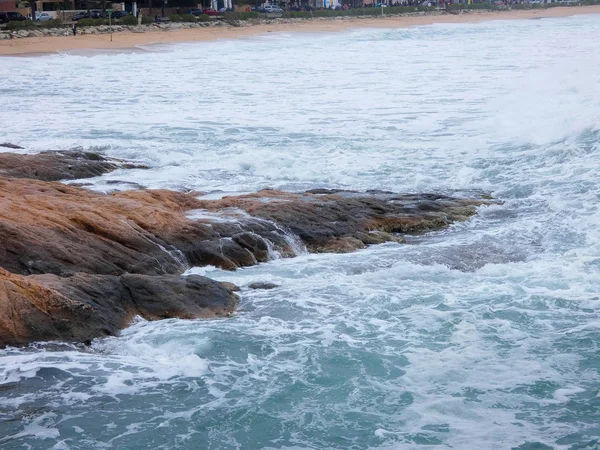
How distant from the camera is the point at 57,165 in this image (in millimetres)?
15711

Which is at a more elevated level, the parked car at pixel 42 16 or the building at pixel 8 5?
the building at pixel 8 5

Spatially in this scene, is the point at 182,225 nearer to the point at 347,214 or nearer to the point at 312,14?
the point at 347,214

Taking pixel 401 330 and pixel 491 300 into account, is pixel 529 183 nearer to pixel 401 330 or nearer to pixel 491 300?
pixel 491 300

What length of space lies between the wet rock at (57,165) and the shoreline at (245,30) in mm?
35175

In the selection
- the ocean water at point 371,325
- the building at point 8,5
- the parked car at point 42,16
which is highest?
the building at point 8,5

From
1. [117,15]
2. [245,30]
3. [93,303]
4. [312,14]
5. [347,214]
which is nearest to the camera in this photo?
[93,303]

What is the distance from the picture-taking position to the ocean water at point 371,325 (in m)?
7.36

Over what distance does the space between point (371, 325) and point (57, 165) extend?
330 inches

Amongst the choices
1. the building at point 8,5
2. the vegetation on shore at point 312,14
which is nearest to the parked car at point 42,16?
the building at point 8,5

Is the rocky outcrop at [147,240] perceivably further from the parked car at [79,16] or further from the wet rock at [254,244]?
the parked car at [79,16]

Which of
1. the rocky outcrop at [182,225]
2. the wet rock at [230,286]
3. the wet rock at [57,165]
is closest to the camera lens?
the rocky outcrop at [182,225]

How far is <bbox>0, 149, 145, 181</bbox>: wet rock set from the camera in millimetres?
14945

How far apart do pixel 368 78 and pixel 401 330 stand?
26785 mm

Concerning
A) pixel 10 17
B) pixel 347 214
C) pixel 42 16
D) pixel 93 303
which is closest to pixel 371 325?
pixel 93 303
